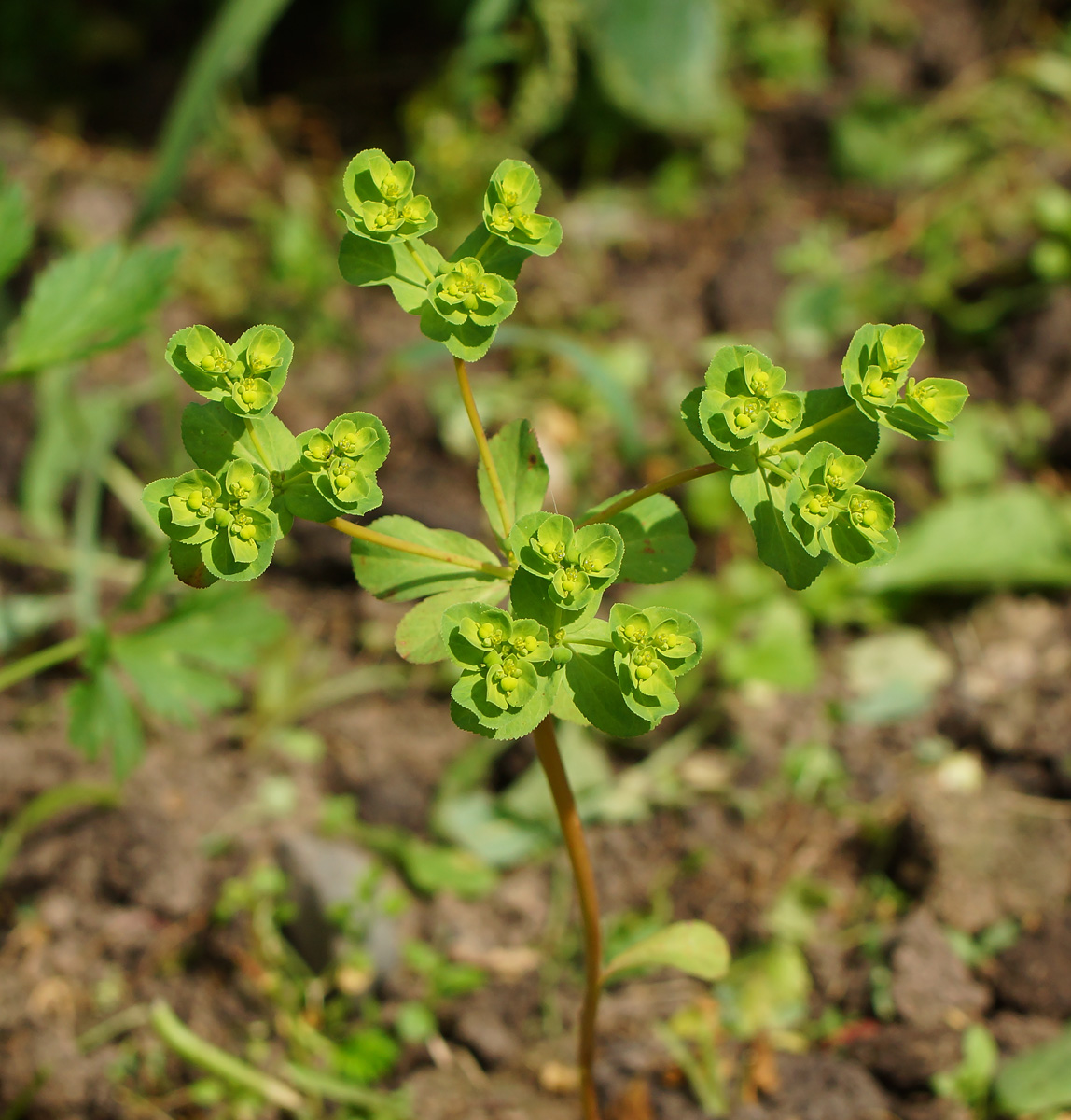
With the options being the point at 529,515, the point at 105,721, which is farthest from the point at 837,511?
the point at 105,721

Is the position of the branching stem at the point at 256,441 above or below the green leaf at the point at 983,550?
above

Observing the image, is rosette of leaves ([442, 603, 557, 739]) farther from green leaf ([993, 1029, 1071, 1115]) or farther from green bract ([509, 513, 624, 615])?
green leaf ([993, 1029, 1071, 1115])

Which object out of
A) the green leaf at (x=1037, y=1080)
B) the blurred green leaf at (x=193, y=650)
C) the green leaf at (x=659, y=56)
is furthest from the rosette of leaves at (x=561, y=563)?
the green leaf at (x=659, y=56)

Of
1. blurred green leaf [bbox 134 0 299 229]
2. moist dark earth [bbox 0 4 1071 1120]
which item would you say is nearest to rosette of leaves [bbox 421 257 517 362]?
moist dark earth [bbox 0 4 1071 1120]

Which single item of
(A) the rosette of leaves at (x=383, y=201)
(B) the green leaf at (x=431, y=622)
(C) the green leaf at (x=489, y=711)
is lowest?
(B) the green leaf at (x=431, y=622)

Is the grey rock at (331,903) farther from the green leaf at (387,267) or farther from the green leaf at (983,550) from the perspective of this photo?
the green leaf at (983,550)

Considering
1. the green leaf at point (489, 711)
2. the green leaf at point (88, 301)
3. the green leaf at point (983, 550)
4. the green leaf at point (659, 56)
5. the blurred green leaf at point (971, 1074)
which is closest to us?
the green leaf at point (489, 711)
